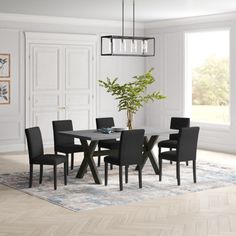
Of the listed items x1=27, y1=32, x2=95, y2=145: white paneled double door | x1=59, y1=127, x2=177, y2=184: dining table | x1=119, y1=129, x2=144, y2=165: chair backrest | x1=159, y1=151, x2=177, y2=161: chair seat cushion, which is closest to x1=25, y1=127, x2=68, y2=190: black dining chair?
x1=59, y1=127, x2=177, y2=184: dining table

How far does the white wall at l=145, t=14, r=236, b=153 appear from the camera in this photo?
10.5 meters

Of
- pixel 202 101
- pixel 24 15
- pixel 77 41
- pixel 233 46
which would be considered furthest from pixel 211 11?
pixel 24 15

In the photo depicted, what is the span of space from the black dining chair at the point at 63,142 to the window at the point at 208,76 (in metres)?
3.70

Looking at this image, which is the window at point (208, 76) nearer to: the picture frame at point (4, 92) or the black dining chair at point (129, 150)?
the picture frame at point (4, 92)

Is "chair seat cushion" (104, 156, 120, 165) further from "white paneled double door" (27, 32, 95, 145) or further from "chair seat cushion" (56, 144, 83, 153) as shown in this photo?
"white paneled double door" (27, 32, 95, 145)

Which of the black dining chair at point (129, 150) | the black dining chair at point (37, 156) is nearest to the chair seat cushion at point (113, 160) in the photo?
the black dining chair at point (129, 150)

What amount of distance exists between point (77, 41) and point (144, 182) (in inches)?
189

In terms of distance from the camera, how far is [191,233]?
5117mm

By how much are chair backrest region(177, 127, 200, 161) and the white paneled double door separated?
4.46m

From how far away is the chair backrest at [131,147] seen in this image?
700cm

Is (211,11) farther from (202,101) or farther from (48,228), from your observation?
(48,228)

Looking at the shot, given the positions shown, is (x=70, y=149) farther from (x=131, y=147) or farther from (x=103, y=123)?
(x=131, y=147)

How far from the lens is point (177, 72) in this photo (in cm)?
1173

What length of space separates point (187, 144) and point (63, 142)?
2.13m
